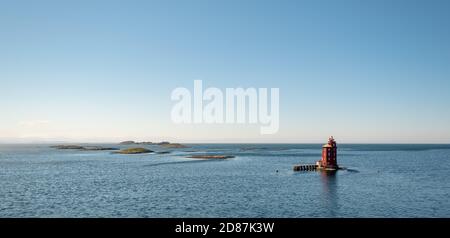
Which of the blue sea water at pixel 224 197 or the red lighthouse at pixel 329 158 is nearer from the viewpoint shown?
the blue sea water at pixel 224 197

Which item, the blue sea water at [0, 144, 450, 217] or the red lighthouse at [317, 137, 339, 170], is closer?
the blue sea water at [0, 144, 450, 217]

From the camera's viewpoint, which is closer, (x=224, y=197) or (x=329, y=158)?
(x=224, y=197)

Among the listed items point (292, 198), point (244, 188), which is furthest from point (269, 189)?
point (292, 198)

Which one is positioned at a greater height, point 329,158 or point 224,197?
point 329,158

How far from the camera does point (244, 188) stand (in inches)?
2327

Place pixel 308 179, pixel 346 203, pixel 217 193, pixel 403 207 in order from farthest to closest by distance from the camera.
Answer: pixel 308 179, pixel 217 193, pixel 346 203, pixel 403 207

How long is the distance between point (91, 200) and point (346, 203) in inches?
1311

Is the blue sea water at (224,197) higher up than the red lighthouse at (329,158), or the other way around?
the red lighthouse at (329,158)

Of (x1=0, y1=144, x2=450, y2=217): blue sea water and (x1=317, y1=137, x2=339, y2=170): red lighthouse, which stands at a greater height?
(x1=317, y1=137, x2=339, y2=170): red lighthouse
